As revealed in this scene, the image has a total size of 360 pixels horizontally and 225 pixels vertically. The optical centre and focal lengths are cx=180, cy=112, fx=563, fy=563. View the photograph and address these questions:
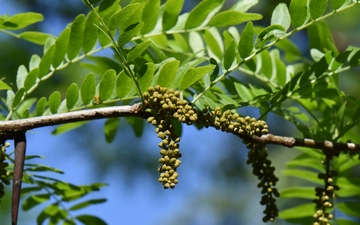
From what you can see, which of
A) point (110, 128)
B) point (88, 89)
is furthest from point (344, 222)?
point (88, 89)

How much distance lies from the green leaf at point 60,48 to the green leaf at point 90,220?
48cm

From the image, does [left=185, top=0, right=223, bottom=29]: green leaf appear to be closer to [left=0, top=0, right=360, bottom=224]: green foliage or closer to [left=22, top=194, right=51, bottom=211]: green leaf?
[left=0, top=0, right=360, bottom=224]: green foliage

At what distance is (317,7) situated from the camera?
4.27 feet

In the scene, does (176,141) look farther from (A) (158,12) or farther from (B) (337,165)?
(B) (337,165)

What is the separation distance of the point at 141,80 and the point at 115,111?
0.28 ft

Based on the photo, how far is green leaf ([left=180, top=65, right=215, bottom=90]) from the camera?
1.15 metres

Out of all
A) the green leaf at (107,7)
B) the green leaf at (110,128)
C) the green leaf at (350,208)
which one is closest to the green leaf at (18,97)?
the green leaf at (107,7)

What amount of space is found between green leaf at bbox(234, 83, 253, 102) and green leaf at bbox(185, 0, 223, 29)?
8.8 inches

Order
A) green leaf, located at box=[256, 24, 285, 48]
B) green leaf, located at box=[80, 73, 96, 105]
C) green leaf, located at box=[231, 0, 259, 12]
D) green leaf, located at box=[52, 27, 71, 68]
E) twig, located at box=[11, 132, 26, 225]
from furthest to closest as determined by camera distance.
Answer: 1. green leaf, located at box=[231, 0, 259, 12]
2. green leaf, located at box=[52, 27, 71, 68]
3. green leaf, located at box=[80, 73, 96, 105]
4. green leaf, located at box=[256, 24, 285, 48]
5. twig, located at box=[11, 132, 26, 225]

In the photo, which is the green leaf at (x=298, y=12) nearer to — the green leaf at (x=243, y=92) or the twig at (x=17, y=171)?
the green leaf at (x=243, y=92)

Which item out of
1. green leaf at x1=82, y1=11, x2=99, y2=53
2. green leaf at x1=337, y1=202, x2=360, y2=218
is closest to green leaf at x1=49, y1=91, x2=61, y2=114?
green leaf at x1=82, y1=11, x2=99, y2=53

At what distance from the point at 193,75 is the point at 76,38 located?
46 cm

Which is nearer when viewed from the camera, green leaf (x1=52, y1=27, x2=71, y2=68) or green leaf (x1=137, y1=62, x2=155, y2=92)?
green leaf (x1=137, y1=62, x2=155, y2=92)

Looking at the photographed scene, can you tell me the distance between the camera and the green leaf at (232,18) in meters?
1.45
